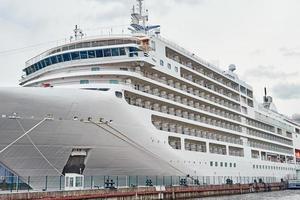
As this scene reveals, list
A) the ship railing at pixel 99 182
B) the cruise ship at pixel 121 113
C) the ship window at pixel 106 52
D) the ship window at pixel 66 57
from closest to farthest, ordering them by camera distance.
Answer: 1. the cruise ship at pixel 121 113
2. the ship railing at pixel 99 182
3. the ship window at pixel 106 52
4. the ship window at pixel 66 57

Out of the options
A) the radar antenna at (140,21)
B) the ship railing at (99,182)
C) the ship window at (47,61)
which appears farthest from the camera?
the radar antenna at (140,21)

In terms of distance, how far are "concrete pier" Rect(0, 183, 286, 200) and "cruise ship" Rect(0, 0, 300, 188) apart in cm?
143

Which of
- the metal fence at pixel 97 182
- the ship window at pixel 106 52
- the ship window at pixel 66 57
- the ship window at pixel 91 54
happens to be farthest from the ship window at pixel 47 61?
the metal fence at pixel 97 182

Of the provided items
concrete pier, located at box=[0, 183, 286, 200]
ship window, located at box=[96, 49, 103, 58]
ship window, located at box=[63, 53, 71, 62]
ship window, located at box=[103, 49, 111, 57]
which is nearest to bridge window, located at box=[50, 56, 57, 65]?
ship window, located at box=[63, 53, 71, 62]

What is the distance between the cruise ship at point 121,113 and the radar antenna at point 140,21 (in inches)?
4.2

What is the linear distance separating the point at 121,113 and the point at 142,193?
6.48 meters

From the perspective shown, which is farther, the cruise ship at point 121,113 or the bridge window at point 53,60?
the bridge window at point 53,60

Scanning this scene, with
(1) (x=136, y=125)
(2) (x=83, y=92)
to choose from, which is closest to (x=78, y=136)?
(2) (x=83, y=92)

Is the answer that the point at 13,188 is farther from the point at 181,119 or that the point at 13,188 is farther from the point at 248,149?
the point at 248,149

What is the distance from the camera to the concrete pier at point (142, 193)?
74.1 feet

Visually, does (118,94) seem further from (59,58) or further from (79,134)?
(59,58)

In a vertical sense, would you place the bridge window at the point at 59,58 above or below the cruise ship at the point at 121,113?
above

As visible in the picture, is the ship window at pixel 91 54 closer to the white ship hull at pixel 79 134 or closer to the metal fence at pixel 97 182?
the white ship hull at pixel 79 134

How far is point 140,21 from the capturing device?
134 feet
